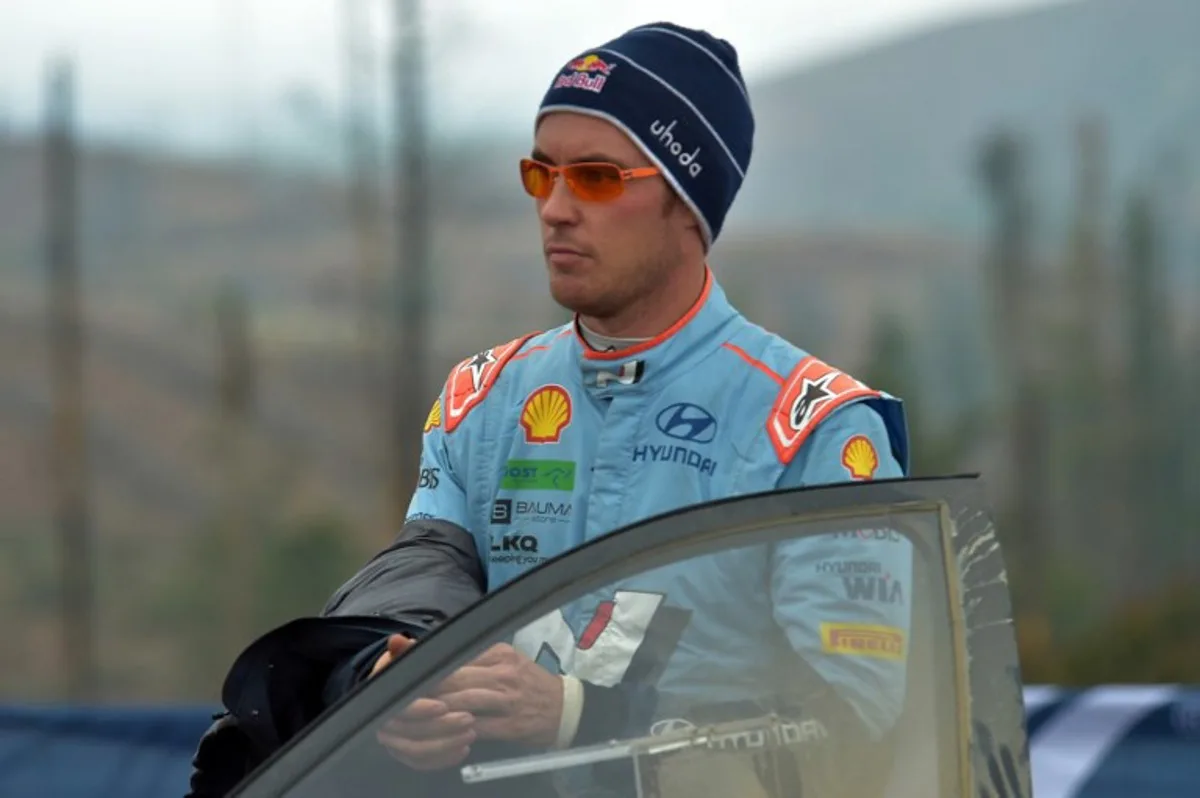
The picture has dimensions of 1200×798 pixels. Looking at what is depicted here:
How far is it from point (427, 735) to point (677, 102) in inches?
36.6

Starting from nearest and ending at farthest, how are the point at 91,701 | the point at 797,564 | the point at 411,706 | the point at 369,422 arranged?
1. the point at 411,706
2. the point at 797,564
3. the point at 91,701
4. the point at 369,422

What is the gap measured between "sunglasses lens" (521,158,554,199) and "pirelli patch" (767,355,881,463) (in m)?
0.35

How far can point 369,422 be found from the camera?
52.5 ft

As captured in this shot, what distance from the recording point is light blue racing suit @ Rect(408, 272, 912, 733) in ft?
4.71

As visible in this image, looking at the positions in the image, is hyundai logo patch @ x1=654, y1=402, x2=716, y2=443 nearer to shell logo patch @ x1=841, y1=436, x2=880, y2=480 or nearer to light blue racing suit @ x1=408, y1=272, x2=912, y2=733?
light blue racing suit @ x1=408, y1=272, x2=912, y2=733

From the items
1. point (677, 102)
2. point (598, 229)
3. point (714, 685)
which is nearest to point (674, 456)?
point (598, 229)

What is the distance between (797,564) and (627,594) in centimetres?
15

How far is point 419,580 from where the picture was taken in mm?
1829

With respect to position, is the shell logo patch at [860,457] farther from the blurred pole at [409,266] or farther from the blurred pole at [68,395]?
the blurred pole at [68,395]

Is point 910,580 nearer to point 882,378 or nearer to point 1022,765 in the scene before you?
point 1022,765

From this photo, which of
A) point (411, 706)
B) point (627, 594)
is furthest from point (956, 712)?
point (411, 706)

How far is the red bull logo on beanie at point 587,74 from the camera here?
2012 mm

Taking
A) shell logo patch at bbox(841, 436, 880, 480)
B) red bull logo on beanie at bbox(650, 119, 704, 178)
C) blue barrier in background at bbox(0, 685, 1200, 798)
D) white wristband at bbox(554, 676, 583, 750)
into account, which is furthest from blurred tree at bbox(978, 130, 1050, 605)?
white wristband at bbox(554, 676, 583, 750)

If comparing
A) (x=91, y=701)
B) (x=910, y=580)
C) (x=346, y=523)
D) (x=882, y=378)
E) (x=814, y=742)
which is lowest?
(x=91, y=701)
